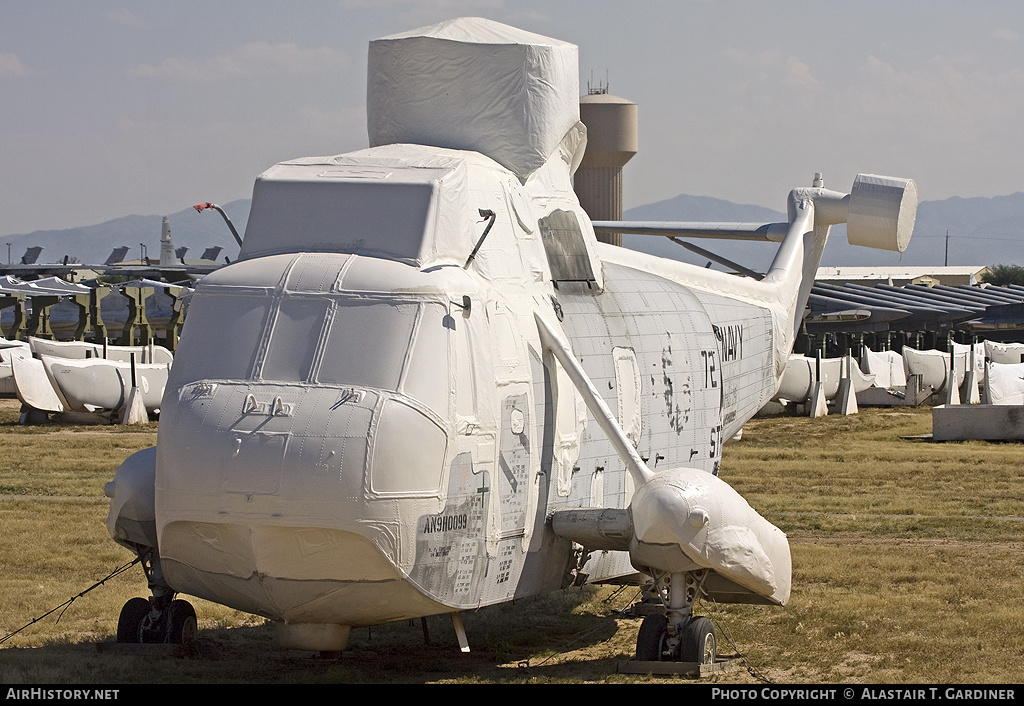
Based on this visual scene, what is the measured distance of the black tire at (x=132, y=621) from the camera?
937cm

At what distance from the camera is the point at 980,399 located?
38438mm

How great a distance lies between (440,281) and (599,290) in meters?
2.73

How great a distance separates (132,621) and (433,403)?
3459mm

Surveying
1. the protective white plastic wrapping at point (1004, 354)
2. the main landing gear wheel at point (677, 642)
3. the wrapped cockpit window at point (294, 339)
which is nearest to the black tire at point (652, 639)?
the main landing gear wheel at point (677, 642)

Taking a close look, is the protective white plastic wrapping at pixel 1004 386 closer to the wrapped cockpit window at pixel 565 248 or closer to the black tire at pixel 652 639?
the wrapped cockpit window at pixel 565 248

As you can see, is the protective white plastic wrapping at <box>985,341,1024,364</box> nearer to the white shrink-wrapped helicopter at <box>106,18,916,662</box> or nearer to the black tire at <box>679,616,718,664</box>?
the white shrink-wrapped helicopter at <box>106,18,916,662</box>

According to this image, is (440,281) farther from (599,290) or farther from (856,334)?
(856,334)

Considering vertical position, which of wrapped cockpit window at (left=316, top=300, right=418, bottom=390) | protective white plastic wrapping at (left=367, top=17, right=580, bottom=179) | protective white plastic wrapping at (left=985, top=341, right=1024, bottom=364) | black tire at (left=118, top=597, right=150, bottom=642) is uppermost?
protective white plastic wrapping at (left=367, top=17, right=580, bottom=179)

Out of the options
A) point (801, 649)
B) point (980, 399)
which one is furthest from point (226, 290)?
point (980, 399)

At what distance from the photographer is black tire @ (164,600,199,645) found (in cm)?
923

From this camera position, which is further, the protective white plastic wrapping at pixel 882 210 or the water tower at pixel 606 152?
the water tower at pixel 606 152

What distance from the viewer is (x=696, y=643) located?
8.75 metres

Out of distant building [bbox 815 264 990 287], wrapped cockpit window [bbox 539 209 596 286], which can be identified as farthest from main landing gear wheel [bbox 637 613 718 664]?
distant building [bbox 815 264 990 287]

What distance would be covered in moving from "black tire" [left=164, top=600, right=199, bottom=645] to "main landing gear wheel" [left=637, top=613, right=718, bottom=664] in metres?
3.43
